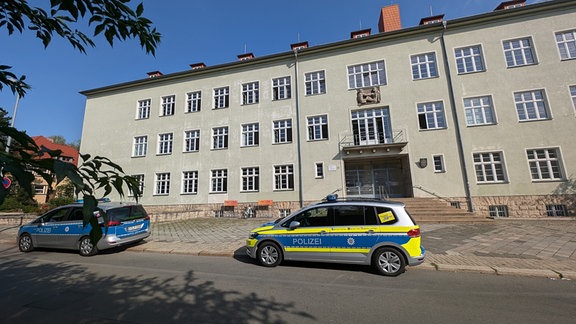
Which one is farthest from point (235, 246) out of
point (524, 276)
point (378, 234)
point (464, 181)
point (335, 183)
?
point (464, 181)

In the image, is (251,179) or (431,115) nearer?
(431,115)

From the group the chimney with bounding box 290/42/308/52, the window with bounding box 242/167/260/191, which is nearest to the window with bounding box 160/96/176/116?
the window with bounding box 242/167/260/191

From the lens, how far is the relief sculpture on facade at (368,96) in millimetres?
19359

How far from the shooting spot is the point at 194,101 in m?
24.4

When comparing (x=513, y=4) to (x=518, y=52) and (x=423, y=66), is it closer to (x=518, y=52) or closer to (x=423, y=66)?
(x=518, y=52)

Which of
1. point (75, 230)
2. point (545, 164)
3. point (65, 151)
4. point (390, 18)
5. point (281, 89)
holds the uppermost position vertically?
point (390, 18)

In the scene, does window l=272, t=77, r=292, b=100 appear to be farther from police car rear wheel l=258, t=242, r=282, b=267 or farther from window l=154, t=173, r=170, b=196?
police car rear wheel l=258, t=242, r=282, b=267

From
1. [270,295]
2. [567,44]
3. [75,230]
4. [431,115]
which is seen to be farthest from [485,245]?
[567,44]

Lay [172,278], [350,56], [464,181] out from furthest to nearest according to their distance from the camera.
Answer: [350,56]
[464,181]
[172,278]

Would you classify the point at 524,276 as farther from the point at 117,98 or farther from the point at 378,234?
the point at 117,98

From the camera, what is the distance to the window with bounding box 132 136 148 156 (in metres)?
24.8

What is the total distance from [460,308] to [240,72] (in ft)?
74.2

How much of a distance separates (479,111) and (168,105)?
82.1 ft

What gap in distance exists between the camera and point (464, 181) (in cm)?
1686
